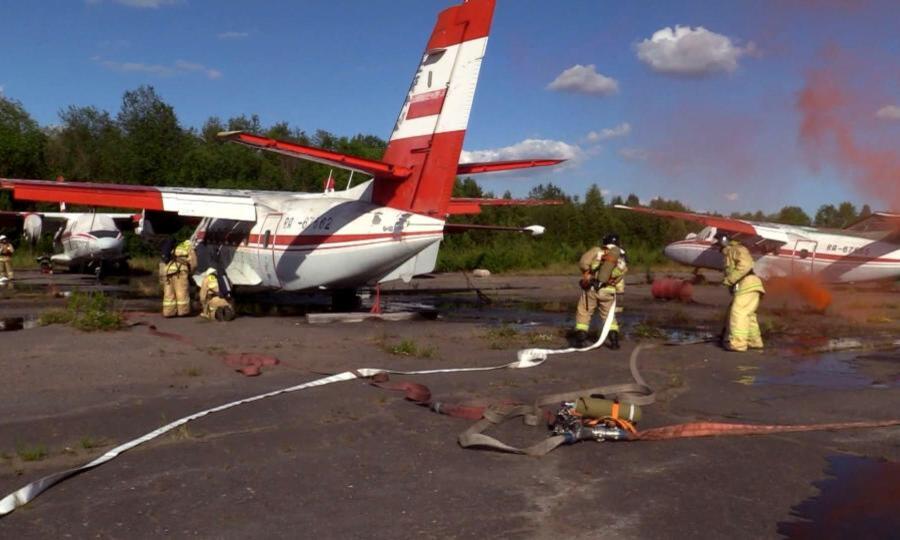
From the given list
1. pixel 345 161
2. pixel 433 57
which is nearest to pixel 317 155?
pixel 345 161

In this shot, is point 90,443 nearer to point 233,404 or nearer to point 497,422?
point 233,404

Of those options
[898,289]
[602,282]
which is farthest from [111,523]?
[898,289]

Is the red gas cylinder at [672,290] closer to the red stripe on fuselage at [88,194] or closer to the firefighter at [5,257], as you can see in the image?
the red stripe on fuselage at [88,194]

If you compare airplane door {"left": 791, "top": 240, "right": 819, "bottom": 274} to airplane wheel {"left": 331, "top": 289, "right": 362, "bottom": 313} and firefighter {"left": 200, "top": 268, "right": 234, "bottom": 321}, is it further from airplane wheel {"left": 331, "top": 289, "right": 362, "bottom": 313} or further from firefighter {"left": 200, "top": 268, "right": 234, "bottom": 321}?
firefighter {"left": 200, "top": 268, "right": 234, "bottom": 321}

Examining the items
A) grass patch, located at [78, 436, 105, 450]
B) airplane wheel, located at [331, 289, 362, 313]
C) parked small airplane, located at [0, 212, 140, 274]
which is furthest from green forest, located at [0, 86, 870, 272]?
grass patch, located at [78, 436, 105, 450]

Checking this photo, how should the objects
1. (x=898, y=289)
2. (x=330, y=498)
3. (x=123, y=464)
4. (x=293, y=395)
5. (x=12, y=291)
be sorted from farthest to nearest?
(x=898, y=289) → (x=12, y=291) → (x=293, y=395) → (x=123, y=464) → (x=330, y=498)

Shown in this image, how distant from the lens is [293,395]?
873cm

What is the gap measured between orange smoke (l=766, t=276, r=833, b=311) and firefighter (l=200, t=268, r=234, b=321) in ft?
46.8

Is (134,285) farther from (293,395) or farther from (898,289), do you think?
(898,289)

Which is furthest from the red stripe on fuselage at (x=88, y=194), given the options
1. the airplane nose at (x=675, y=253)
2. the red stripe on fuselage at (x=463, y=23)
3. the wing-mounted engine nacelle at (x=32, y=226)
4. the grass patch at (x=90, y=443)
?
the airplane nose at (x=675, y=253)

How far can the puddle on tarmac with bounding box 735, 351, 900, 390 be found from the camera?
31.6ft

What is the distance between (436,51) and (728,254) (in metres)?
6.81

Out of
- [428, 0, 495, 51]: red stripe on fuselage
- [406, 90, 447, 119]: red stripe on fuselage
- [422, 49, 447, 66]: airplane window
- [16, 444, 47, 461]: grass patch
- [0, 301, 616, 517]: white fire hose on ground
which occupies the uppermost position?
[428, 0, 495, 51]: red stripe on fuselage

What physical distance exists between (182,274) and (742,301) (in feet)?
36.3
